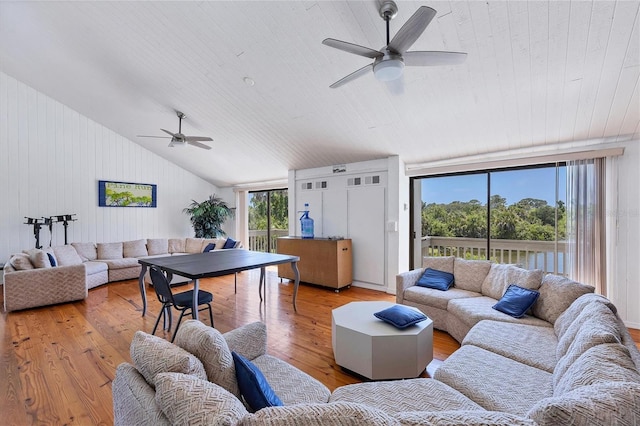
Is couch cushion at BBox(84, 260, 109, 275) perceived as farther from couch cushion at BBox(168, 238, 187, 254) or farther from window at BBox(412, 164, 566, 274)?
window at BBox(412, 164, 566, 274)

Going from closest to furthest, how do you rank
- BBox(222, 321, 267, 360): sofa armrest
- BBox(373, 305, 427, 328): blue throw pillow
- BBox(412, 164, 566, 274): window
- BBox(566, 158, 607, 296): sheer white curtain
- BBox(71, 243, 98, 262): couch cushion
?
1. BBox(222, 321, 267, 360): sofa armrest
2. BBox(373, 305, 427, 328): blue throw pillow
3. BBox(566, 158, 607, 296): sheer white curtain
4. BBox(412, 164, 566, 274): window
5. BBox(71, 243, 98, 262): couch cushion

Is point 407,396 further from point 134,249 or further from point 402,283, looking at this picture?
point 134,249

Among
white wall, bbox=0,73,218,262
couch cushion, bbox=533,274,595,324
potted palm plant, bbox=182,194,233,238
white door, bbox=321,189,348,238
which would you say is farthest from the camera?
potted palm plant, bbox=182,194,233,238

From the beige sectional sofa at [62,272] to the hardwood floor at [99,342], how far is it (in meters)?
0.17

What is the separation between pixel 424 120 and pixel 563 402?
322cm

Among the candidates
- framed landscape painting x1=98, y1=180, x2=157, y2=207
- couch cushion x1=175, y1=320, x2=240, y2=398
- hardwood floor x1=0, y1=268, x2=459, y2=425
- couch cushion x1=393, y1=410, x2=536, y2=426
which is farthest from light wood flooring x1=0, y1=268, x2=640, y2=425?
framed landscape painting x1=98, y1=180, x2=157, y2=207

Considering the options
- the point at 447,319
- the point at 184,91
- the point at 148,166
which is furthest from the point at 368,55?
the point at 148,166

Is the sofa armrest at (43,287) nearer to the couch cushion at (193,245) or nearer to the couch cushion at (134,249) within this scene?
the couch cushion at (134,249)

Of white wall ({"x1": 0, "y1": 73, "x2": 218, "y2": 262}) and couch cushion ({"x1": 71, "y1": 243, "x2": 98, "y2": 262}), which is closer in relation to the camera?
white wall ({"x1": 0, "y1": 73, "x2": 218, "y2": 262})

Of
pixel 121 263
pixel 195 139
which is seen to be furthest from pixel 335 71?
pixel 121 263

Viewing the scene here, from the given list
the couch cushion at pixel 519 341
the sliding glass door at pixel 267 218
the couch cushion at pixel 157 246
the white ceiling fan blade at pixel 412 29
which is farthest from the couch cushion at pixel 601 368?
the couch cushion at pixel 157 246

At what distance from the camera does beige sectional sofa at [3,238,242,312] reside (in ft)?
12.5

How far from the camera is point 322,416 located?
767mm

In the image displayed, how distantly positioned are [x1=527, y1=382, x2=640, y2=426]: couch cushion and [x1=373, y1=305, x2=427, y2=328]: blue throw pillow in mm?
1326
